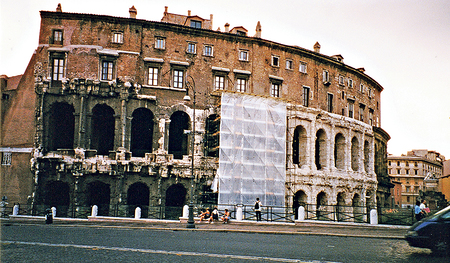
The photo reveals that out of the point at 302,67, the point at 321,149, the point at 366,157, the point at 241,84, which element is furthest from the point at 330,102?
the point at 241,84

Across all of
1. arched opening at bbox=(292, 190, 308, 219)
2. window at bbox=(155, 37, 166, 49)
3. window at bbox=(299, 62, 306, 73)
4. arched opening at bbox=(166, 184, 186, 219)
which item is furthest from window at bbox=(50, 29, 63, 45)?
arched opening at bbox=(292, 190, 308, 219)

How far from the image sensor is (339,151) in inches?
1496

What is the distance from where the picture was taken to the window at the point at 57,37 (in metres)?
29.4

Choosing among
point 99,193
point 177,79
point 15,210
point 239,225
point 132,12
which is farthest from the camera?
point 132,12

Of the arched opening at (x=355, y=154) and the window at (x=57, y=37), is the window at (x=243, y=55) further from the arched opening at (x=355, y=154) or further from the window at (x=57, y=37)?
the arched opening at (x=355, y=154)

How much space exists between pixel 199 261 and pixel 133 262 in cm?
128

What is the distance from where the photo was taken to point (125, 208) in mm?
27922

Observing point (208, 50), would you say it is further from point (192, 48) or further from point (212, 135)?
point (212, 135)

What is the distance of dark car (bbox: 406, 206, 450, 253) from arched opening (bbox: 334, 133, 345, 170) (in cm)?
2769

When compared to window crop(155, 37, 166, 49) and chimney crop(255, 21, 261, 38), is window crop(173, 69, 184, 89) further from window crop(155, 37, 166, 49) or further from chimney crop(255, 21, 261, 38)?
chimney crop(255, 21, 261, 38)

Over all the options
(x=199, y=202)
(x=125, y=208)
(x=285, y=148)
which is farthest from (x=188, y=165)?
(x=285, y=148)

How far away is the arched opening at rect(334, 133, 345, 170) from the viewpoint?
37750 mm

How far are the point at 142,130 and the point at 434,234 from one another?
Result: 23.1 m

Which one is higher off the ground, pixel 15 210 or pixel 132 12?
pixel 132 12
